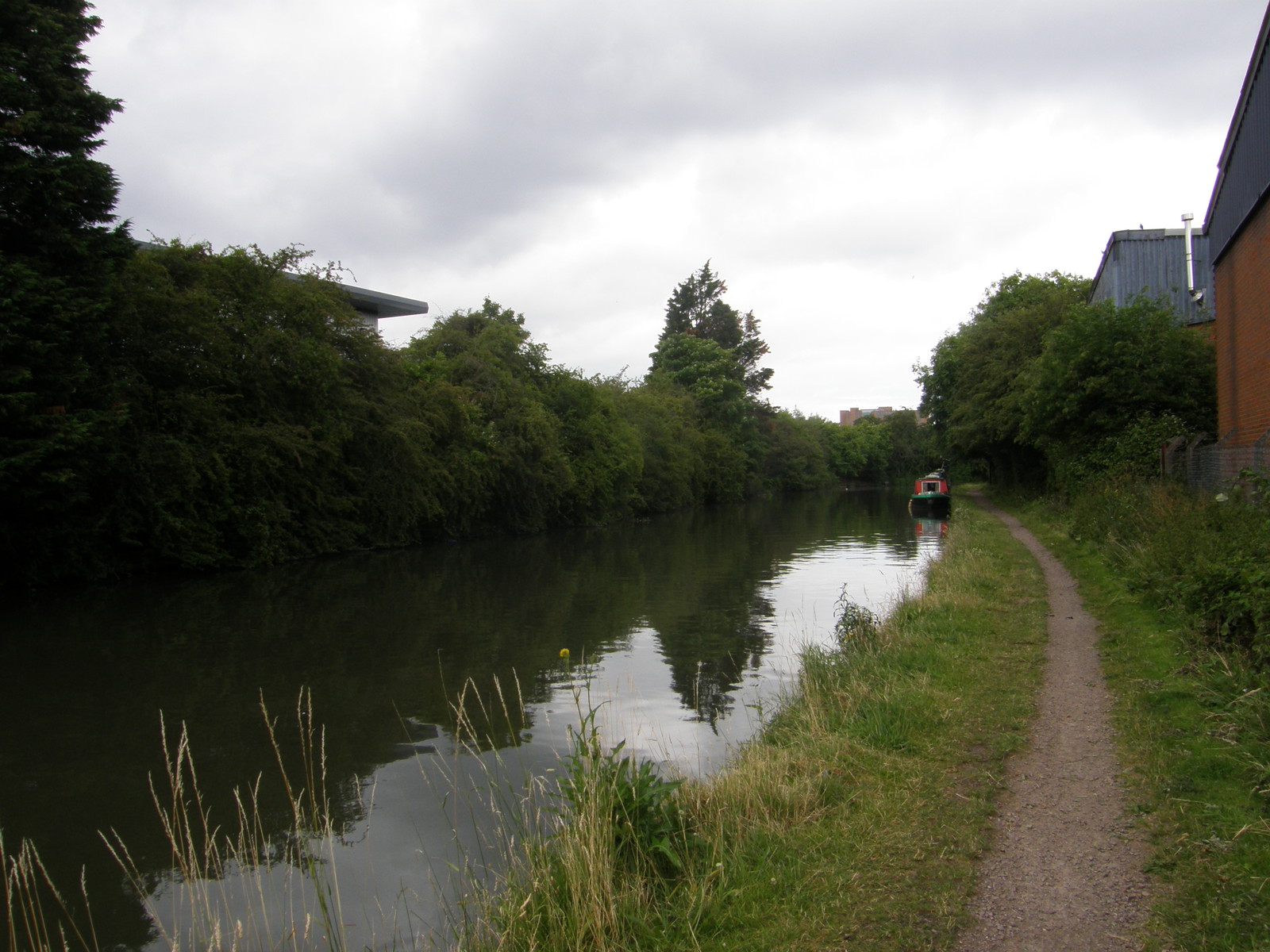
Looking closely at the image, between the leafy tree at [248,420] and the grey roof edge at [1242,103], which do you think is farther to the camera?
the leafy tree at [248,420]

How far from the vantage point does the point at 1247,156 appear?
16.8 meters

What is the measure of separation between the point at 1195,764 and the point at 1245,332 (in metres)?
15.2

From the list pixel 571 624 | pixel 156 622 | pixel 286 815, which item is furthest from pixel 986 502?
pixel 286 815

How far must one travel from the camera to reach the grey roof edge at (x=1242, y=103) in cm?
1513

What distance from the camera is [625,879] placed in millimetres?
4777

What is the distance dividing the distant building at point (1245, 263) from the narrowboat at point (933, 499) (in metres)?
21.2

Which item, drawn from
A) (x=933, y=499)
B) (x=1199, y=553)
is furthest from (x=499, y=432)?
(x=1199, y=553)

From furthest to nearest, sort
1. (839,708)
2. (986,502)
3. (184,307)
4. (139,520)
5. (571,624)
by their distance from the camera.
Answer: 1. (986,502)
2. (184,307)
3. (139,520)
4. (571,624)
5. (839,708)

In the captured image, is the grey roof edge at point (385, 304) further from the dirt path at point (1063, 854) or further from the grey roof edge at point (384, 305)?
the dirt path at point (1063, 854)

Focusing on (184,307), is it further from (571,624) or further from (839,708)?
(839,708)

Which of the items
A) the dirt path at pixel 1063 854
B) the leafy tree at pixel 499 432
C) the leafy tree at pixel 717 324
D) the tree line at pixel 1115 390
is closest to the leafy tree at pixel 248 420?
the leafy tree at pixel 499 432

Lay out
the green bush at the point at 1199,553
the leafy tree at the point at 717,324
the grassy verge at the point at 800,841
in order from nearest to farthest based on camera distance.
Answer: the grassy verge at the point at 800,841 < the green bush at the point at 1199,553 < the leafy tree at the point at 717,324

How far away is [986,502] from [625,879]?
45.2 metres

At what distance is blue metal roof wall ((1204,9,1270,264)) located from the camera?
15336mm
